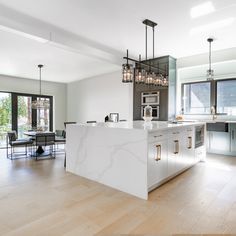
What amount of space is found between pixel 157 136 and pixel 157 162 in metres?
0.38

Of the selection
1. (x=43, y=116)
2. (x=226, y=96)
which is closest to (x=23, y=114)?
(x=43, y=116)

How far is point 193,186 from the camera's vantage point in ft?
9.69

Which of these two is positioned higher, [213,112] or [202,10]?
[202,10]

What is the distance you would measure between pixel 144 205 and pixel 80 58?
4224 millimetres

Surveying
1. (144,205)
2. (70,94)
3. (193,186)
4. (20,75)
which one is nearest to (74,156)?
(144,205)

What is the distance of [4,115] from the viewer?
7016 mm

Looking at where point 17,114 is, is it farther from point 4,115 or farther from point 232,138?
point 232,138

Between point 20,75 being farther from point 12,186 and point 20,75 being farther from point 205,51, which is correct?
point 205,51

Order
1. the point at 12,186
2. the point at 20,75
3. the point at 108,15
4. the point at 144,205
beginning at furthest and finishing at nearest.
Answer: the point at 20,75
the point at 108,15
the point at 12,186
the point at 144,205

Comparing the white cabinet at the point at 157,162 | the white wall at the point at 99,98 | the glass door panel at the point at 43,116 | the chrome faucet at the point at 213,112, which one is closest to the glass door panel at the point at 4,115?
the glass door panel at the point at 43,116

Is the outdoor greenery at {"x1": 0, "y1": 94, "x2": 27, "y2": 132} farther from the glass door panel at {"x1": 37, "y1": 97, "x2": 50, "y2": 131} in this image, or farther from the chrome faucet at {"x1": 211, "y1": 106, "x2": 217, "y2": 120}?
the chrome faucet at {"x1": 211, "y1": 106, "x2": 217, "y2": 120}

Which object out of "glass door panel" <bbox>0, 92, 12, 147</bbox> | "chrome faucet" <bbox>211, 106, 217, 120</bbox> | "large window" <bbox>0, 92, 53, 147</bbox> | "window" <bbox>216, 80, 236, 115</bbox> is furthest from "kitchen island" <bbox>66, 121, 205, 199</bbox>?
"glass door panel" <bbox>0, 92, 12, 147</bbox>

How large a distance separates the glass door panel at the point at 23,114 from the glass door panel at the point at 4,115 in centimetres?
33

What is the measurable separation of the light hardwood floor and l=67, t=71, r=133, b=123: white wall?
3.57m
